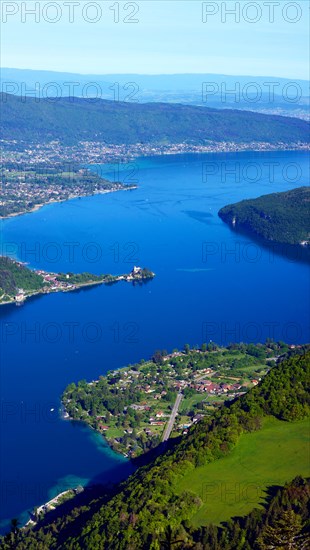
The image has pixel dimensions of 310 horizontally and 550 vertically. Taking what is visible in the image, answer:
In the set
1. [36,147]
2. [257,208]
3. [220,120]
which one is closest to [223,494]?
[257,208]

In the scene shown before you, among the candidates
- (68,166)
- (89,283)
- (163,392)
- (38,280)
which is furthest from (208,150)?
(163,392)

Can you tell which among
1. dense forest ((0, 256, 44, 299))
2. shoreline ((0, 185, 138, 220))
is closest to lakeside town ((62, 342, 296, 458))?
dense forest ((0, 256, 44, 299))

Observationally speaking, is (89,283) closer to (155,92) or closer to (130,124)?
(130,124)

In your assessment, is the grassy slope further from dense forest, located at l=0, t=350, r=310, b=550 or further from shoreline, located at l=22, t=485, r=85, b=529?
shoreline, located at l=22, t=485, r=85, b=529

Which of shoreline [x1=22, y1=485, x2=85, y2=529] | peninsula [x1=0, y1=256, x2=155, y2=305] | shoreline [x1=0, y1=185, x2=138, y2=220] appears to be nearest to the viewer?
shoreline [x1=22, y1=485, x2=85, y2=529]

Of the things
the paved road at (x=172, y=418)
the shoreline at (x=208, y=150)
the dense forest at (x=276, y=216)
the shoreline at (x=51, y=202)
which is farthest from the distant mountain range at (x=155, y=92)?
the paved road at (x=172, y=418)

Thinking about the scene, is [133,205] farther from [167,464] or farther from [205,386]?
[167,464]
